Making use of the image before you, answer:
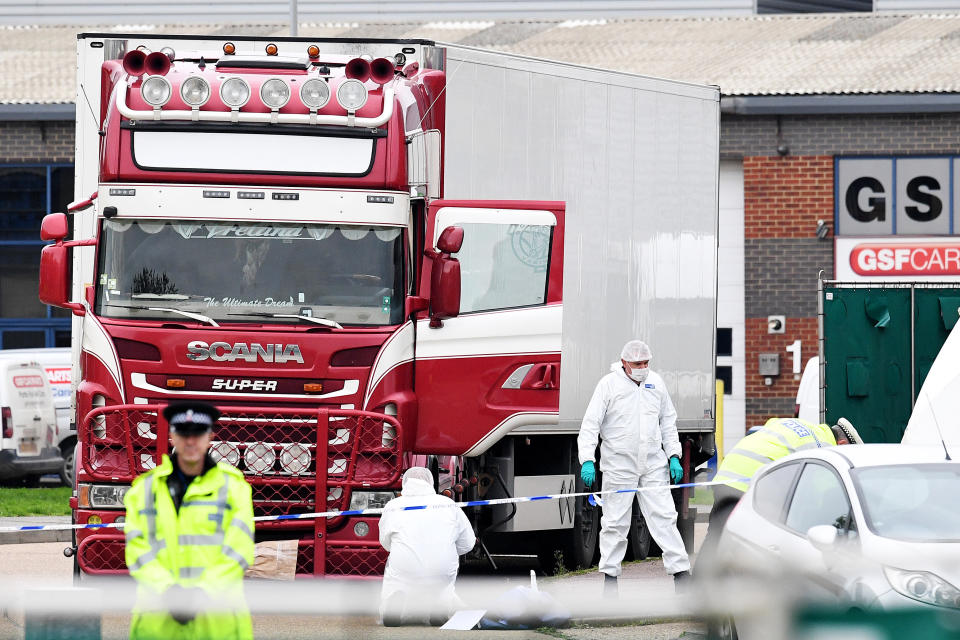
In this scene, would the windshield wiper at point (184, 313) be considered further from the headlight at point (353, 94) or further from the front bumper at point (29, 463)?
the front bumper at point (29, 463)

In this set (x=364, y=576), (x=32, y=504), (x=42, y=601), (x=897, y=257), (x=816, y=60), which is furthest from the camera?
(x=816, y=60)

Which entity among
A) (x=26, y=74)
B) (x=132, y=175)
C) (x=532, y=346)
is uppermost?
(x=26, y=74)

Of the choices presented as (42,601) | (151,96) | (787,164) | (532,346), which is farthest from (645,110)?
(787,164)

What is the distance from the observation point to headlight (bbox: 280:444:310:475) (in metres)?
10.6

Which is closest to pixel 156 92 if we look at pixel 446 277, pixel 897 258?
pixel 446 277

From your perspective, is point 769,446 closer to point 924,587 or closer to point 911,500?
point 911,500

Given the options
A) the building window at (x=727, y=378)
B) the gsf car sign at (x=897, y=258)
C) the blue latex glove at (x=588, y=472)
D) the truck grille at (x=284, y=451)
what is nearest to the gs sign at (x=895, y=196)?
the gsf car sign at (x=897, y=258)

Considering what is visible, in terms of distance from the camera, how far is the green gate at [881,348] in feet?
48.9

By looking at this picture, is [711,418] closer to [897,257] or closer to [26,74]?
[897,257]

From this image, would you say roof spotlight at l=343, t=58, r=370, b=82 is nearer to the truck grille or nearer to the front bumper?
the truck grille

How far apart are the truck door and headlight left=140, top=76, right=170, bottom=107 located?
2034 millimetres

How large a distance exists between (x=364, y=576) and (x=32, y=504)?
9514mm

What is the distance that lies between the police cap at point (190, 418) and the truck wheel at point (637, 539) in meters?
8.45

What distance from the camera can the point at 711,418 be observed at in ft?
45.8
